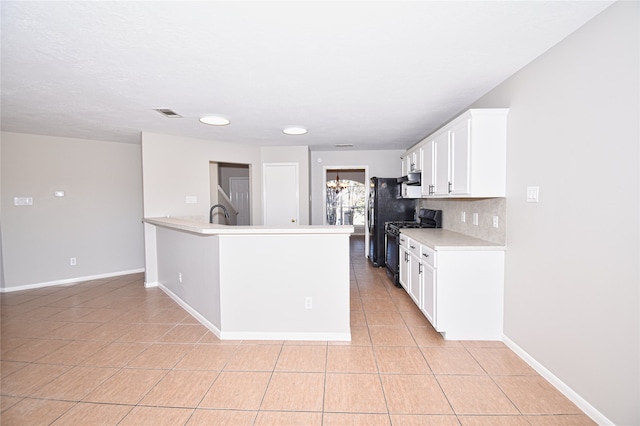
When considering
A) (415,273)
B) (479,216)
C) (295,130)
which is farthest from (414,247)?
(295,130)

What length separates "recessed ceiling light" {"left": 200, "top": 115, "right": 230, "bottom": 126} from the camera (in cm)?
344

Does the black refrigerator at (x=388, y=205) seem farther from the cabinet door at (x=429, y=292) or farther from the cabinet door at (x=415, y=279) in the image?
the cabinet door at (x=429, y=292)

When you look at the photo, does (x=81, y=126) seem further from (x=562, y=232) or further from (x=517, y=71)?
(x=562, y=232)

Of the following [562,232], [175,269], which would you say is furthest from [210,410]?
[562,232]

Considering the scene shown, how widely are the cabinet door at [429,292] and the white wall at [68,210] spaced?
16.3 ft

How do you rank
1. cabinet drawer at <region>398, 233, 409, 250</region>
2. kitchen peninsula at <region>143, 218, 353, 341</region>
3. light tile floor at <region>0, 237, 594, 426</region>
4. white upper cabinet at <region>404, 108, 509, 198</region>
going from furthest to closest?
cabinet drawer at <region>398, 233, 409, 250</region>, kitchen peninsula at <region>143, 218, 353, 341</region>, white upper cabinet at <region>404, 108, 509, 198</region>, light tile floor at <region>0, 237, 594, 426</region>

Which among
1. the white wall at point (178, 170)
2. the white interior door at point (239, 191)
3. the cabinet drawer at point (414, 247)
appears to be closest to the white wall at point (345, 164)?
the white wall at point (178, 170)

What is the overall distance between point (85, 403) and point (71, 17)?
2.36 m

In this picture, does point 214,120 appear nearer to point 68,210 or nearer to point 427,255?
point 427,255

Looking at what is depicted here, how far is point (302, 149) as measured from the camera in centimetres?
541

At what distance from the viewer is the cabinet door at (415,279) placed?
10.1 feet

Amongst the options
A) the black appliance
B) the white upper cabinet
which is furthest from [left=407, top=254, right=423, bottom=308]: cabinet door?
the white upper cabinet

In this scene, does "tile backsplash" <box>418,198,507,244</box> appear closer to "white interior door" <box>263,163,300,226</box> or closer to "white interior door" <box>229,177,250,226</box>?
"white interior door" <box>263,163,300,226</box>

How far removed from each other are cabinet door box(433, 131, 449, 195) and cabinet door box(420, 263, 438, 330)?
0.85m
